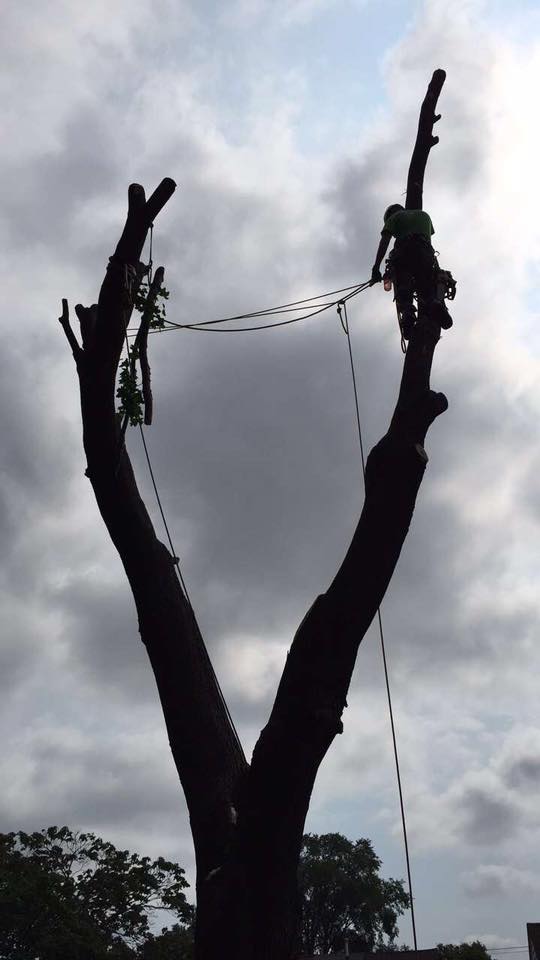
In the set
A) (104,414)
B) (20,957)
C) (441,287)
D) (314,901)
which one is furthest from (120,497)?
(314,901)

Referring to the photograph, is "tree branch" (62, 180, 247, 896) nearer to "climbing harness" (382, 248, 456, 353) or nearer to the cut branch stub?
the cut branch stub

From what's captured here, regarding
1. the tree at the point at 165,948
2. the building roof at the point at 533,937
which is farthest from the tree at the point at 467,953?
the tree at the point at 165,948

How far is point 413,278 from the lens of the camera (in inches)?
293

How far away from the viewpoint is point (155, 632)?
6086 mm

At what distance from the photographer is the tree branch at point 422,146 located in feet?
24.1

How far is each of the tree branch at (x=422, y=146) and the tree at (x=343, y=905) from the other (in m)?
57.6

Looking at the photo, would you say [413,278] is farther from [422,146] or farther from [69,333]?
[69,333]

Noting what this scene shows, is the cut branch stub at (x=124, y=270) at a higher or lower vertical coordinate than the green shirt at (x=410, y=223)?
lower

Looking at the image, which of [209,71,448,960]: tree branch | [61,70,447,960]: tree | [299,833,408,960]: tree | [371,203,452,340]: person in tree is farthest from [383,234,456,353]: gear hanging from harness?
[299,833,408,960]: tree

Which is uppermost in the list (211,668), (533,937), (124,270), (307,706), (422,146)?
(533,937)

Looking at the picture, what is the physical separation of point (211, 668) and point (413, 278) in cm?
336

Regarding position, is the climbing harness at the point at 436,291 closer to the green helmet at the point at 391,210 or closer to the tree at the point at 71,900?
the green helmet at the point at 391,210

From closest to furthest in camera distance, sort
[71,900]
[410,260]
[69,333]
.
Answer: [69,333], [410,260], [71,900]

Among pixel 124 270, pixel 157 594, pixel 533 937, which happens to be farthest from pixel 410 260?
pixel 533 937
